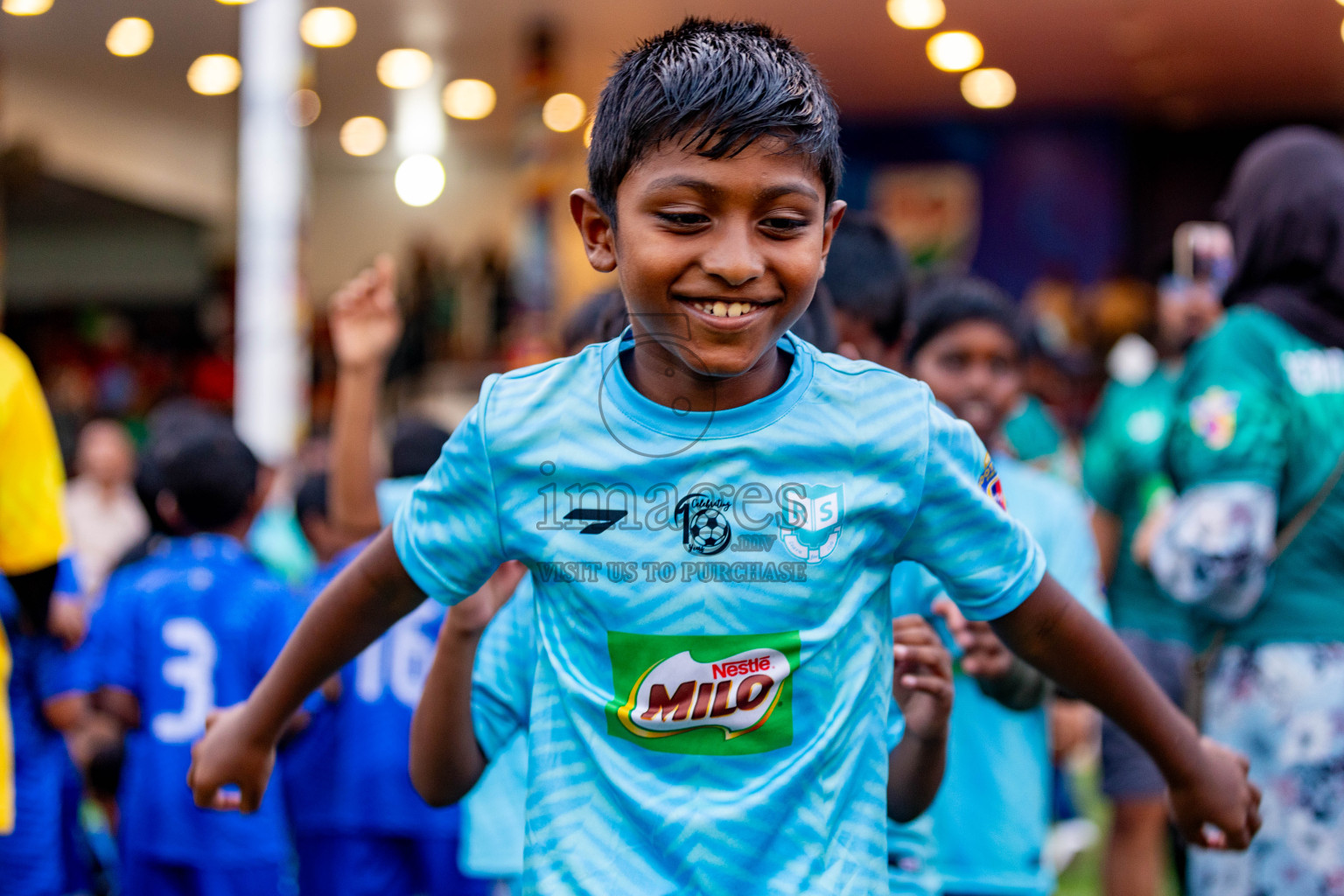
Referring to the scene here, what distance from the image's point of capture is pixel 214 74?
11.8 m

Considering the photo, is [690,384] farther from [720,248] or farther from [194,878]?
[194,878]

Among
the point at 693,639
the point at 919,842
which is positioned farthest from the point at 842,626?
the point at 919,842

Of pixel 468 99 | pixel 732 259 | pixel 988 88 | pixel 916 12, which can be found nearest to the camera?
pixel 732 259

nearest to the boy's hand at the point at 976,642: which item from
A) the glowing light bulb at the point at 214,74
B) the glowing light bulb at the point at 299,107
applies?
the glowing light bulb at the point at 299,107

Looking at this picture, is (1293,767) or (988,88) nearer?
(1293,767)

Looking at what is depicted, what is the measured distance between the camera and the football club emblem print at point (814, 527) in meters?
1.31

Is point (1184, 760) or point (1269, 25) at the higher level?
point (1269, 25)

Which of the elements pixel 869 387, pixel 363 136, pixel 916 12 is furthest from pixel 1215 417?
pixel 363 136

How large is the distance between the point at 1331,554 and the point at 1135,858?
2127 mm

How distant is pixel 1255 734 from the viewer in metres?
2.47

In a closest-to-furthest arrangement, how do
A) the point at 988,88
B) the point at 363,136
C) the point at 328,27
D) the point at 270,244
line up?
the point at 270,244, the point at 328,27, the point at 988,88, the point at 363,136

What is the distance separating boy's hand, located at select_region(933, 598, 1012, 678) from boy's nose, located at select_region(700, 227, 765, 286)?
0.66 meters

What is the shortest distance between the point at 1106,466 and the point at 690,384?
3926 mm

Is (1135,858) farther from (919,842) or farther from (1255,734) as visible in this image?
(919,842)
